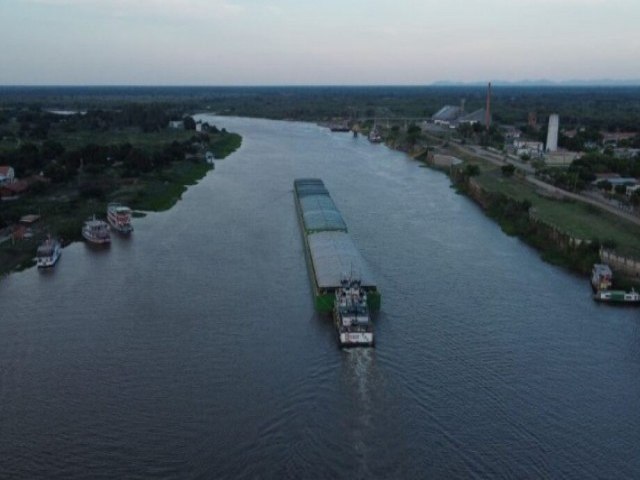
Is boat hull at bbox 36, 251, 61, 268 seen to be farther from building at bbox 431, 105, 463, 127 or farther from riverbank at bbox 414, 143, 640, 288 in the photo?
building at bbox 431, 105, 463, 127

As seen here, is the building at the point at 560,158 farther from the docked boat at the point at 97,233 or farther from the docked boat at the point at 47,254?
the docked boat at the point at 47,254

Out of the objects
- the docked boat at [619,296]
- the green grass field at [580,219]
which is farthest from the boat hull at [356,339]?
the green grass field at [580,219]

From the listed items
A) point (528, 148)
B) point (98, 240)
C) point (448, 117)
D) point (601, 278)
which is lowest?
point (98, 240)

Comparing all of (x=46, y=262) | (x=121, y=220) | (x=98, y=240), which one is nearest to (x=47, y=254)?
(x=46, y=262)

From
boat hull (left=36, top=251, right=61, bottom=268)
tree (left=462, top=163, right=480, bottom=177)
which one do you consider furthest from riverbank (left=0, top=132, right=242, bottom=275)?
tree (left=462, top=163, right=480, bottom=177)

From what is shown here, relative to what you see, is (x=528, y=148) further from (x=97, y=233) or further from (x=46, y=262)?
(x=46, y=262)

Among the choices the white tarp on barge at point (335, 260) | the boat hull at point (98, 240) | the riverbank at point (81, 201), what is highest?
the white tarp on barge at point (335, 260)

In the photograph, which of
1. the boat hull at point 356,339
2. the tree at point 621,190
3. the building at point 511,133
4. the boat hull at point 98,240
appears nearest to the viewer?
the boat hull at point 356,339
